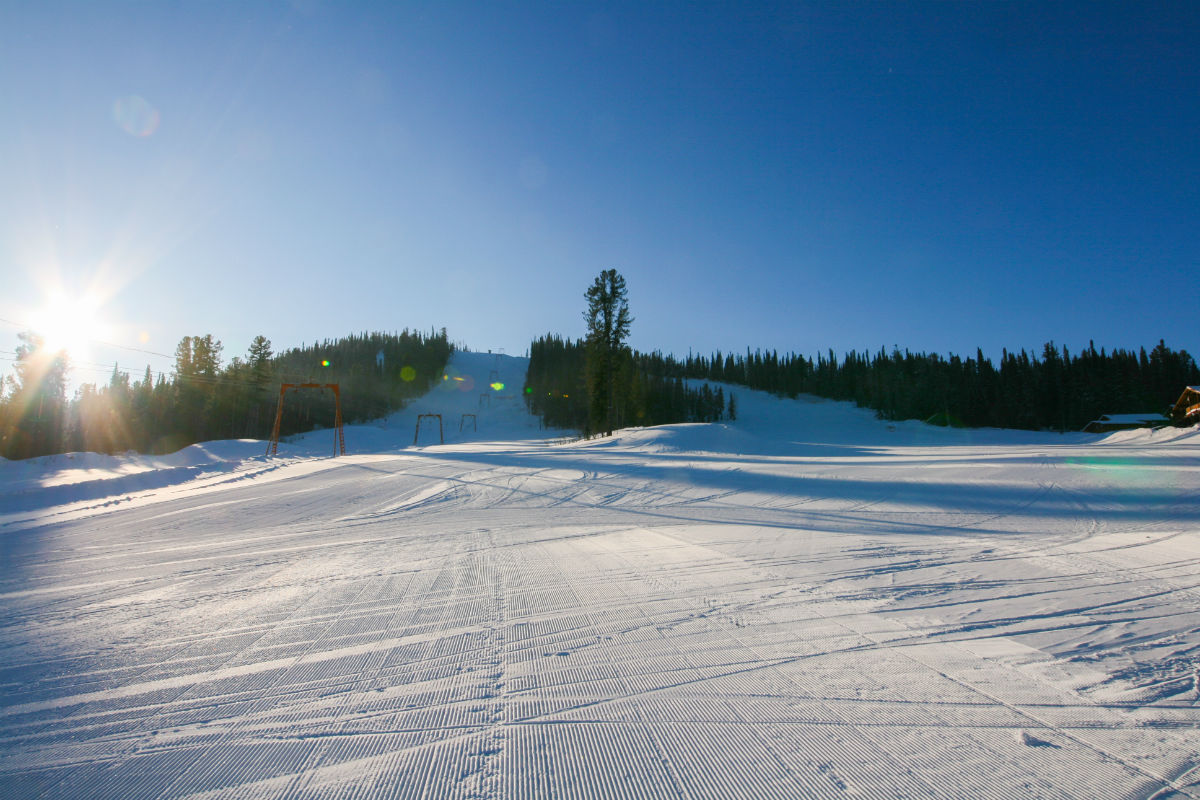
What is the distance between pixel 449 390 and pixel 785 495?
93.9 meters

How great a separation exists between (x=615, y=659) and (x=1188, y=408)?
48482mm

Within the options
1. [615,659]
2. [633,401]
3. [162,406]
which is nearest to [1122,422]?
[633,401]

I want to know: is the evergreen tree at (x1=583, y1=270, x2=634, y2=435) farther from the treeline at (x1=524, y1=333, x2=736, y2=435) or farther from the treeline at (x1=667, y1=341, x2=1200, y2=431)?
the treeline at (x1=667, y1=341, x2=1200, y2=431)

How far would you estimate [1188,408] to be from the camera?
108ft

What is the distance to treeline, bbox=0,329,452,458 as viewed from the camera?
37062mm

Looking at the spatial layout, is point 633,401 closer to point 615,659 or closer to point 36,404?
point 615,659

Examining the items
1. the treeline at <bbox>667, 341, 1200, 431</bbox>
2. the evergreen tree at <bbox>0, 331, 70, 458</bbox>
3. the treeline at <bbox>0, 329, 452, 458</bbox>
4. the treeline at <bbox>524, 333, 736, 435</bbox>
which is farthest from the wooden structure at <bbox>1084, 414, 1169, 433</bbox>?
the evergreen tree at <bbox>0, 331, 70, 458</bbox>

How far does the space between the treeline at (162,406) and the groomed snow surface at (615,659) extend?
43607 mm

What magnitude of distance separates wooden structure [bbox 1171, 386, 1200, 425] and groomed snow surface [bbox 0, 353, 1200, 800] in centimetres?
3344

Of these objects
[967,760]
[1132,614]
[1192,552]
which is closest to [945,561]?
[1132,614]

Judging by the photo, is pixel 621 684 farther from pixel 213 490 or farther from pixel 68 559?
pixel 213 490

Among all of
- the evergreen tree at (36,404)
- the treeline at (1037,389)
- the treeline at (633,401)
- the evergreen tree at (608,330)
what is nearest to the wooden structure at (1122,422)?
the treeline at (1037,389)

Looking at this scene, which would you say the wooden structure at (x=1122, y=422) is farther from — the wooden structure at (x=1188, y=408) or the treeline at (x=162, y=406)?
the treeline at (x=162, y=406)

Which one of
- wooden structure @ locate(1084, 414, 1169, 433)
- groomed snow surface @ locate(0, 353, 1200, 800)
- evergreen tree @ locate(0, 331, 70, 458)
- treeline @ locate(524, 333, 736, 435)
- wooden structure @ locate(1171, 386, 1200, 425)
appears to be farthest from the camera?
treeline @ locate(524, 333, 736, 435)
